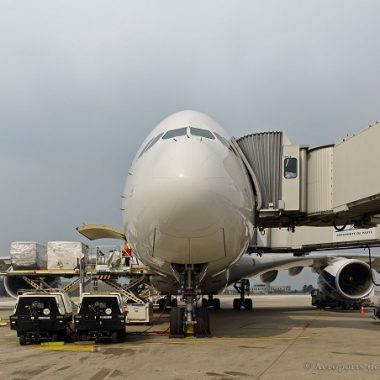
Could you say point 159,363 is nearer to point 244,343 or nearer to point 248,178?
point 244,343

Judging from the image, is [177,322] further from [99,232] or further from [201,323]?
[99,232]

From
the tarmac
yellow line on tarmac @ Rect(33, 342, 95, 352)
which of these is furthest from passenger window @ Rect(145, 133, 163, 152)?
yellow line on tarmac @ Rect(33, 342, 95, 352)

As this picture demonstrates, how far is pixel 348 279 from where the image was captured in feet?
64.5

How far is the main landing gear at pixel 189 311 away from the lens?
32.7 ft

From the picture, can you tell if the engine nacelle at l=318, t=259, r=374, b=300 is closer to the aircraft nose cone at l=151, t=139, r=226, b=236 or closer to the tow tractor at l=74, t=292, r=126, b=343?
the tow tractor at l=74, t=292, r=126, b=343

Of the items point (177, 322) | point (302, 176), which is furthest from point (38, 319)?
point (302, 176)

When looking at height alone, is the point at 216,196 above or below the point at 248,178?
below

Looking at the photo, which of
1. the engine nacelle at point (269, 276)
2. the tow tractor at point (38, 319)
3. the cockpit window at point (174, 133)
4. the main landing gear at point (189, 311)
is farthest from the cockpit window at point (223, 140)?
the engine nacelle at point (269, 276)

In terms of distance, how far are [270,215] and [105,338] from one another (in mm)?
4392

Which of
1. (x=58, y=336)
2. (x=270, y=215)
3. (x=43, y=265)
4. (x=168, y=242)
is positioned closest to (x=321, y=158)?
(x=270, y=215)

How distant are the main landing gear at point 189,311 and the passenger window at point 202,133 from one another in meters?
2.55

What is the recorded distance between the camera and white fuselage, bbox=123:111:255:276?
852 centimetres

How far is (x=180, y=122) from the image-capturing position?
1048cm

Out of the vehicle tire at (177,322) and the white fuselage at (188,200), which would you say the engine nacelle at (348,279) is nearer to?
the white fuselage at (188,200)
